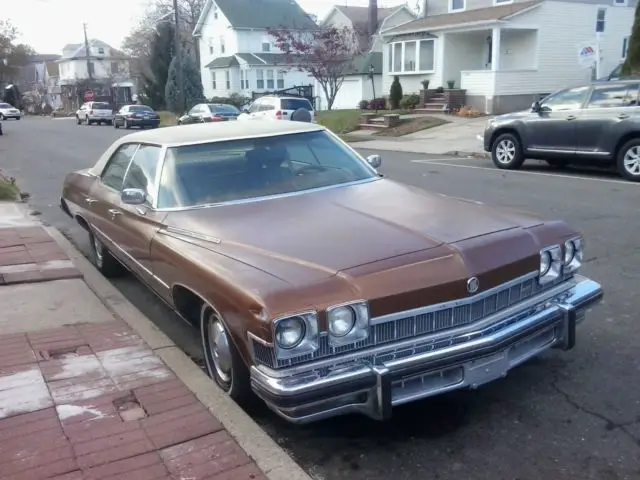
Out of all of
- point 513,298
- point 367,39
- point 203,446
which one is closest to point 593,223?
point 513,298

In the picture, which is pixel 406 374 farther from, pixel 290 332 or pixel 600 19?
pixel 600 19

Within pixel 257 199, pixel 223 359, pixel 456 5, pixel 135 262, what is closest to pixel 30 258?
pixel 135 262

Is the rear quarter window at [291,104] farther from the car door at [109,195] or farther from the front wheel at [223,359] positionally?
the front wheel at [223,359]

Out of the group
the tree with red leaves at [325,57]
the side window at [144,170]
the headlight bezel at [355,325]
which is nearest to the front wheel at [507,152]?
the side window at [144,170]

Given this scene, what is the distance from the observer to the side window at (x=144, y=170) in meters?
4.70

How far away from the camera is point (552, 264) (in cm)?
362

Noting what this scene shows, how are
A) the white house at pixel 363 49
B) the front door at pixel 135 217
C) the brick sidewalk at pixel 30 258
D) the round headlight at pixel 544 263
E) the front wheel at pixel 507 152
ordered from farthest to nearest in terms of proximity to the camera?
the white house at pixel 363 49 < the front wheel at pixel 507 152 < the brick sidewalk at pixel 30 258 < the front door at pixel 135 217 < the round headlight at pixel 544 263

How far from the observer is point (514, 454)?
3.13 metres

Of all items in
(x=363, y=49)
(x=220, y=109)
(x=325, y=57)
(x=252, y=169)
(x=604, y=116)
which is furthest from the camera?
(x=363, y=49)

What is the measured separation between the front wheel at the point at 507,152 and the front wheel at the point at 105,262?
900cm

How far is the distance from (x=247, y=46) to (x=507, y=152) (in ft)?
128

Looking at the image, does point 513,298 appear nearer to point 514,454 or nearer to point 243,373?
point 514,454

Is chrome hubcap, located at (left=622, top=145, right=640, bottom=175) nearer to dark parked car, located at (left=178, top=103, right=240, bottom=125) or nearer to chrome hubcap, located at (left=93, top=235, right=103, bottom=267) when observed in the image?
chrome hubcap, located at (left=93, top=235, right=103, bottom=267)

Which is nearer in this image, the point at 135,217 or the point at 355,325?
the point at 355,325
